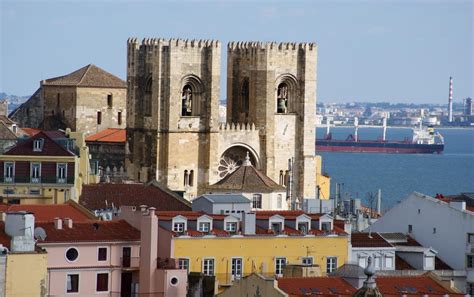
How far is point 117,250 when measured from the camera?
52.4 metres

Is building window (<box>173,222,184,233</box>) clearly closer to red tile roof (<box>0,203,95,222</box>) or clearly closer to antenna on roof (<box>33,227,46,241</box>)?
red tile roof (<box>0,203,95,222</box>)

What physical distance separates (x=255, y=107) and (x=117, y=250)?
146 feet

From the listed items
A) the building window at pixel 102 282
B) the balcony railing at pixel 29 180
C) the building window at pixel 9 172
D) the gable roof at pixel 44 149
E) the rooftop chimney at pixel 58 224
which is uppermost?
the gable roof at pixel 44 149

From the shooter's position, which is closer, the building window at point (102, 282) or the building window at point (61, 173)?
the building window at point (102, 282)

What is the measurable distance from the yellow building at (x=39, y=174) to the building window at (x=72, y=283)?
1461 centimetres

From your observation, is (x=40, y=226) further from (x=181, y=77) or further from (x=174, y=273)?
(x=181, y=77)

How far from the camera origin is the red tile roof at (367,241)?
188 ft

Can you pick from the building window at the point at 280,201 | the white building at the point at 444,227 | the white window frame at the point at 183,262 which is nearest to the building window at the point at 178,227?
the white window frame at the point at 183,262

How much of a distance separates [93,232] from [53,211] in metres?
6.69

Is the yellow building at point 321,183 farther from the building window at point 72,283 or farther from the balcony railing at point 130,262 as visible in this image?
the building window at point 72,283

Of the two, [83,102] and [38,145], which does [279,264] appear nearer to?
[38,145]

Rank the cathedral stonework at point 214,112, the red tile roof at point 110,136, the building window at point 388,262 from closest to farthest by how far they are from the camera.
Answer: the building window at point 388,262 → the cathedral stonework at point 214,112 → the red tile roof at point 110,136

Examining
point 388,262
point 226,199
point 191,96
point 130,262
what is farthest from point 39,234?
point 191,96

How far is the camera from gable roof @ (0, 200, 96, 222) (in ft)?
189
